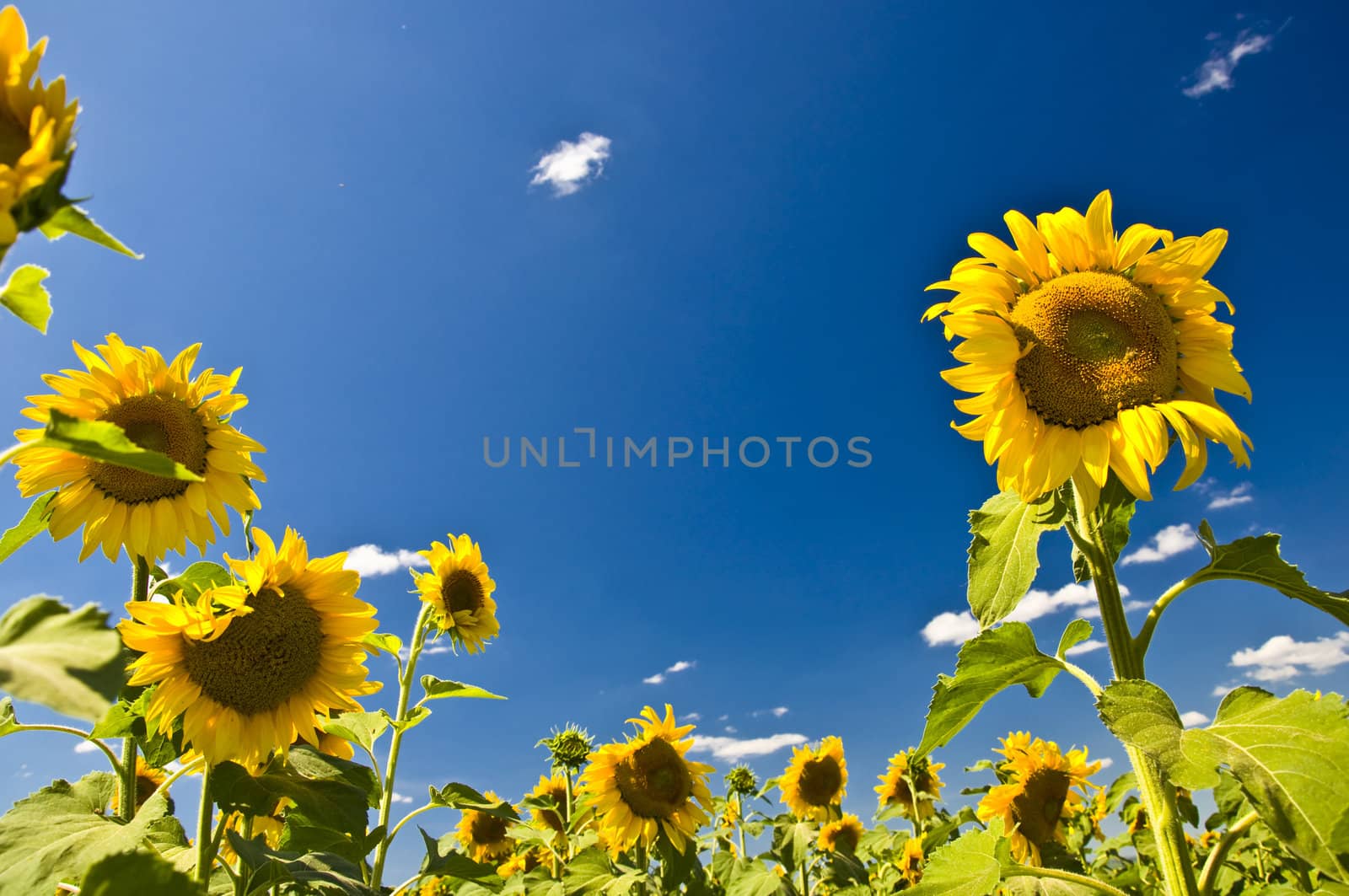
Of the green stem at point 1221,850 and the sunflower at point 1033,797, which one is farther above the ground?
the sunflower at point 1033,797

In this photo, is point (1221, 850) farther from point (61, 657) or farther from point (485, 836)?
point (485, 836)

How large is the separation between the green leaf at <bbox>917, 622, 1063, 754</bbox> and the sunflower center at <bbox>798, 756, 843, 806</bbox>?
5.84 meters

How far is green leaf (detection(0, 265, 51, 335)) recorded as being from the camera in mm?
1375

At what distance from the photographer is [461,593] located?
5980 mm

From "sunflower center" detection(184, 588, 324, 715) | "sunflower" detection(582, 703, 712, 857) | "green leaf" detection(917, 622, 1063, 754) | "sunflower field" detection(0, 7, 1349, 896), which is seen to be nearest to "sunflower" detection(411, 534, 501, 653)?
"sunflower" detection(582, 703, 712, 857)

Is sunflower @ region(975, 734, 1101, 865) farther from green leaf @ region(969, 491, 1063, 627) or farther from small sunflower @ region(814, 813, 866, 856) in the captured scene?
green leaf @ region(969, 491, 1063, 627)

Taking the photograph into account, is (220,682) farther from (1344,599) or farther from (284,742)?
(1344,599)

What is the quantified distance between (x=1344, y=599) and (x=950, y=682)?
3.33ft

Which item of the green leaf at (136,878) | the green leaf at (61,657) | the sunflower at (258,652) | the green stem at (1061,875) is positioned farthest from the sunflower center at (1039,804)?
the green leaf at (61,657)

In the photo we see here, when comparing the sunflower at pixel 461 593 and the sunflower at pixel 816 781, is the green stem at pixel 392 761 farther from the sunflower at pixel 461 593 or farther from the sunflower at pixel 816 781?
the sunflower at pixel 816 781

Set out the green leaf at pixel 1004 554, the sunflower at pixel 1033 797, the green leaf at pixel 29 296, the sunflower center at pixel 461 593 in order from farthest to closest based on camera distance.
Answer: the sunflower center at pixel 461 593 < the sunflower at pixel 1033 797 < the green leaf at pixel 1004 554 < the green leaf at pixel 29 296

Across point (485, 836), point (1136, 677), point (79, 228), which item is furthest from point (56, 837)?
point (485, 836)

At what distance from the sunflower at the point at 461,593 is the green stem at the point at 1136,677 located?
4391mm

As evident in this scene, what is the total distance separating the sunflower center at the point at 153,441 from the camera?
121 inches
